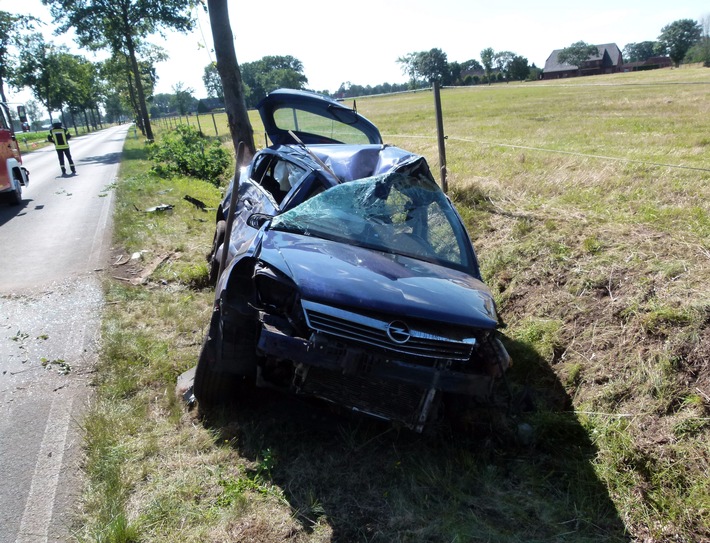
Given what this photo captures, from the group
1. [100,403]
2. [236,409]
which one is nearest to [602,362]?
[236,409]

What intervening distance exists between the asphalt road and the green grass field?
17 cm

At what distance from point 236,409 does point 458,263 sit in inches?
A: 78.3

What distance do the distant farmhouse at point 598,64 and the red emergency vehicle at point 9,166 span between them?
8402 cm

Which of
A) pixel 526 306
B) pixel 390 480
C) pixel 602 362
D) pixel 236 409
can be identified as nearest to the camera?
pixel 390 480

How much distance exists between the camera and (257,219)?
13.7 ft

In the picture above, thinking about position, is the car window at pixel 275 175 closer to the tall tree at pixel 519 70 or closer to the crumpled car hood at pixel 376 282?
the crumpled car hood at pixel 376 282

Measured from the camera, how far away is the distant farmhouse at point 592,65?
8488 centimetres

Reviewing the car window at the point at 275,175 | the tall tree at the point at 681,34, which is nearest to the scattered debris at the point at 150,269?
the car window at the point at 275,175

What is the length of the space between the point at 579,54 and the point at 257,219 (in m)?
98.7

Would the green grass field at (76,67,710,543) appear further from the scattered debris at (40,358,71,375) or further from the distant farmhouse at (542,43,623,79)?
the distant farmhouse at (542,43,623,79)

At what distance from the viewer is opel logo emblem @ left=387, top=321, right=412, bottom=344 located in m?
2.94

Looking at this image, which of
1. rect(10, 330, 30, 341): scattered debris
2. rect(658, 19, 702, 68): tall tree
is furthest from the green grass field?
rect(658, 19, 702, 68): tall tree

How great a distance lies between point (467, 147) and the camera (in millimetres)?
11805

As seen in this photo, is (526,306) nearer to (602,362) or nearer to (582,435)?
(602,362)
